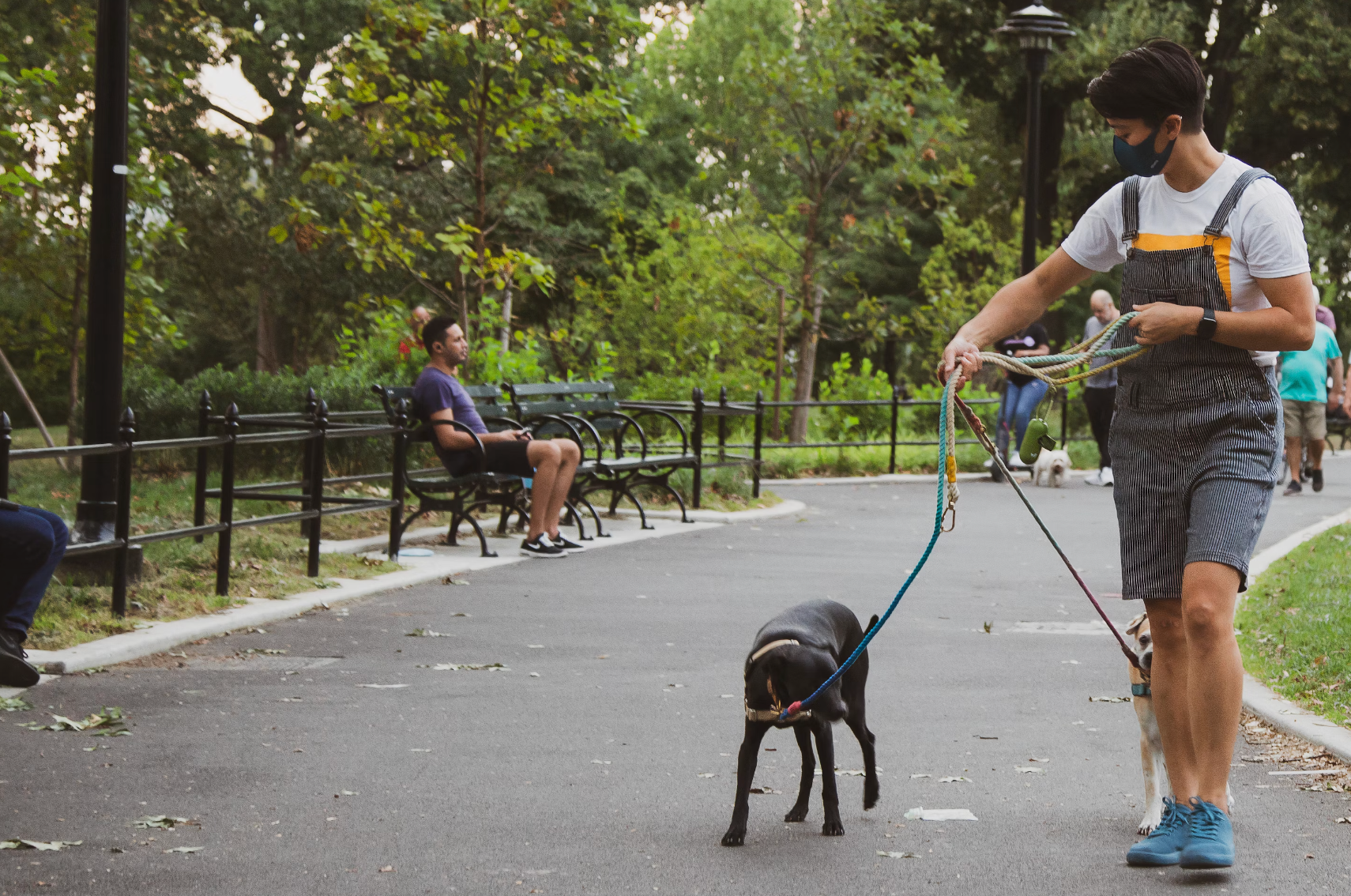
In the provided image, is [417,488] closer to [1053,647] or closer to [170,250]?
[1053,647]

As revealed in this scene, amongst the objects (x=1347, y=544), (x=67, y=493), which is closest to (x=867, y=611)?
(x=1347, y=544)

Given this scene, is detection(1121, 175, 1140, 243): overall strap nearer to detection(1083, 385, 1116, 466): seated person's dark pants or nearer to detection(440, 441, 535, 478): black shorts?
detection(440, 441, 535, 478): black shorts

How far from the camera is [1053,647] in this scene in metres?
7.58

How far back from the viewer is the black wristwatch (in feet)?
12.7

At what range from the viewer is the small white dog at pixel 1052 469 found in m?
17.2

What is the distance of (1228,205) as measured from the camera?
3904 mm

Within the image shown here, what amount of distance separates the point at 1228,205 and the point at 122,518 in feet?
17.2

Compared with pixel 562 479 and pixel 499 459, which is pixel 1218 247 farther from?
pixel 499 459

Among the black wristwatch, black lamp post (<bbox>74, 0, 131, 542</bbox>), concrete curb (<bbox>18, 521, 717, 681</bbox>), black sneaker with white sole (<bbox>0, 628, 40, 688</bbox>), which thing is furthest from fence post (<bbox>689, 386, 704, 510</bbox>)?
the black wristwatch

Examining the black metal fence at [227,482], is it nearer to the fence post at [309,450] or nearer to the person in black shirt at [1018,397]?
the fence post at [309,450]

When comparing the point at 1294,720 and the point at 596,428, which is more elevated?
the point at 596,428

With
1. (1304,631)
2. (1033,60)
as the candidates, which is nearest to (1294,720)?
(1304,631)

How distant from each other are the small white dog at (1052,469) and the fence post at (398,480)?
30.2 feet

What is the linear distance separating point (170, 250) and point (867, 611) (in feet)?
86.7
